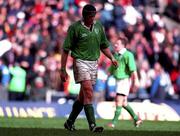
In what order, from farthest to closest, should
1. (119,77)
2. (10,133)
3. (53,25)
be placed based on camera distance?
(53,25) < (119,77) < (10,133)

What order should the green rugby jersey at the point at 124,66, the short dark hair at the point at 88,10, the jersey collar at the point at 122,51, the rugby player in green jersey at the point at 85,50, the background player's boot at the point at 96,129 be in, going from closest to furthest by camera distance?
the background player's boot at the point at 96,129
the short dark hair at the point at 88,10
the rugby player in green jersey at the point at 85,50
the green rugby jersey at the point at 124,66
the jersey collar at the point at 122,51

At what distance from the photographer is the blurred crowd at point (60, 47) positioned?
26.5 meters

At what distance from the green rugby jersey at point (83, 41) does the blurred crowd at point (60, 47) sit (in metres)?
8.40

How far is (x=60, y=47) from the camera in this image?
91.9 feet

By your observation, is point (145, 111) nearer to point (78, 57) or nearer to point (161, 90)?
point (161, 90)

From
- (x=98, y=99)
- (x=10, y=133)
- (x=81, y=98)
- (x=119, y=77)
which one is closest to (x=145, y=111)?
(x=98, y=99)

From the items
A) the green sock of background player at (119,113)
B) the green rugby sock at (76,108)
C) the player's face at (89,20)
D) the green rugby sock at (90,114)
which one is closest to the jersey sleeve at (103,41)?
the player's face at (89,20)

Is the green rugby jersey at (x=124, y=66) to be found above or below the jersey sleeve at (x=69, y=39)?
below

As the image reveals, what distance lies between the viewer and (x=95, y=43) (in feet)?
49.4

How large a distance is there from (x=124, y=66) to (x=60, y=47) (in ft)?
30.0

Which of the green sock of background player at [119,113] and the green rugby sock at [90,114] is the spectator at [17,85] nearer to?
the green sock of background player at [119,113]

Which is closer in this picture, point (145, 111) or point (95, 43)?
point (95, 43)

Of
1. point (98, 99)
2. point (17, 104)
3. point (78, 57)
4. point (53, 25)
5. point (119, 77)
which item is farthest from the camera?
point (53, 25)

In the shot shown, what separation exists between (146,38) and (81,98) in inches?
612
